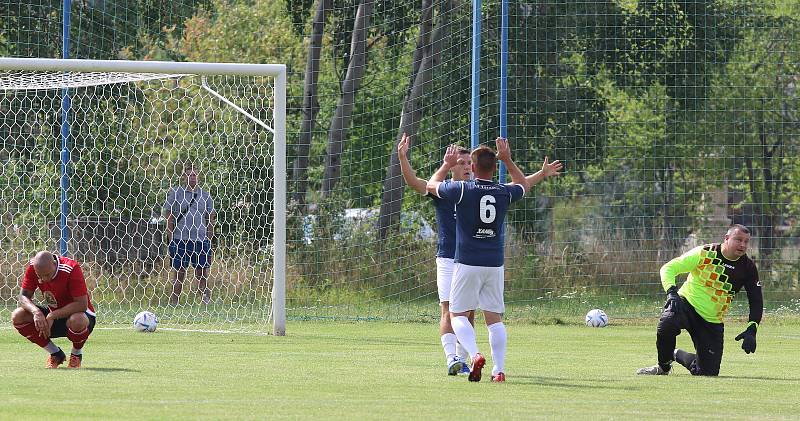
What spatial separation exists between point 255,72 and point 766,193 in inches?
793

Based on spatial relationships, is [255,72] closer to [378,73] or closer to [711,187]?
[378,73]

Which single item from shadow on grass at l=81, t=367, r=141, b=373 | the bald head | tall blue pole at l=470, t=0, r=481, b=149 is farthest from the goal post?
the bald head

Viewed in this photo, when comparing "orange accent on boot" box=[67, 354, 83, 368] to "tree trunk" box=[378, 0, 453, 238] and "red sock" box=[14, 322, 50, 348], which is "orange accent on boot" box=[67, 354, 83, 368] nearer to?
"red sock" box=[14, 322, 50, 348]

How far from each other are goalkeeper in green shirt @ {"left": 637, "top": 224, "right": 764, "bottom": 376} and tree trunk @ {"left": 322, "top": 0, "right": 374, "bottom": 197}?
11248mm

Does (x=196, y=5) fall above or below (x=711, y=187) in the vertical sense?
above

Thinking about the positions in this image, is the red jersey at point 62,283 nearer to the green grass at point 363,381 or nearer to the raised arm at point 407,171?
the green grass at point 363,381

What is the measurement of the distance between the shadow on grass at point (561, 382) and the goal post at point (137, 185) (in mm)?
5519

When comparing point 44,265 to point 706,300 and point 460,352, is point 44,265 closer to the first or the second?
point 460,352

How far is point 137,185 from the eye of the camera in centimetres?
2008

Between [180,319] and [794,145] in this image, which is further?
[794,145]

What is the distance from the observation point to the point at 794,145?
Result: 28.6 metres

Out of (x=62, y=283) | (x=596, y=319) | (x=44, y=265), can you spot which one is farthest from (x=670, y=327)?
(x=596, y=319)

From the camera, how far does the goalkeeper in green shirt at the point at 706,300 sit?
11.5m

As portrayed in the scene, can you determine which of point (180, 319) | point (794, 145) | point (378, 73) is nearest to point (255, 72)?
point (180, 319)
